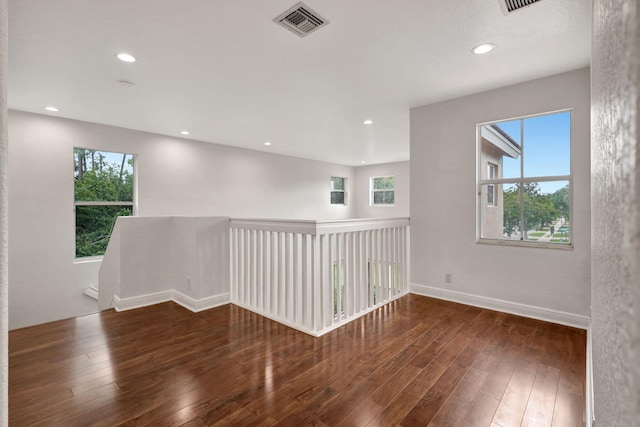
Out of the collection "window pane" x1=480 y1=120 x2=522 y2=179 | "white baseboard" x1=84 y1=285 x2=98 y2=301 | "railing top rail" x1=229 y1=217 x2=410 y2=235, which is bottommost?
"white baseboard" x1=84 y1=285 x2=98 y2=301

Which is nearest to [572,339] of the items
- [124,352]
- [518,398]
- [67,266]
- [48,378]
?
[518,398]

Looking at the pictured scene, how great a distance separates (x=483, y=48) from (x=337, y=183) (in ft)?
22.9

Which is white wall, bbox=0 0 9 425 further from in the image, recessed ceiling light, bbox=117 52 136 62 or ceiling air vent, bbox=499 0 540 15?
recessed ceiling light, bbox=117 52 136 62

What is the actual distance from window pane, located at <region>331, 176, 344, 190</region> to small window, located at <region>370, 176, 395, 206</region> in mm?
934

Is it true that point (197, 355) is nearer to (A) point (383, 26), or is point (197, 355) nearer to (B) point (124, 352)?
(B) point (124, 352)

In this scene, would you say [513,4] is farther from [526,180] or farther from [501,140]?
[526,180]

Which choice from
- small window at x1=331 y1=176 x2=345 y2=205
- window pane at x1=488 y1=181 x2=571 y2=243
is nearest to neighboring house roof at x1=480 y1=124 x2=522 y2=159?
window pane at x1=488 y1=181 x2=571 y2=243

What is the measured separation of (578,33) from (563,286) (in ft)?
7.33

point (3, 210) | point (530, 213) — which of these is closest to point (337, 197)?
point (530, 213)

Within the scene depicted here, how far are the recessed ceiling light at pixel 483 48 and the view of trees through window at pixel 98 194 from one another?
5195 millimetres

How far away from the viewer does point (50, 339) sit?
2723 millimetres

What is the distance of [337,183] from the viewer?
375 inches

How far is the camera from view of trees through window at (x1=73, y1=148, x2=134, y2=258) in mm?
4691

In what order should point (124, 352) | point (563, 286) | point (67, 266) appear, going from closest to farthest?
point (124, 352)
point (563, 286)
point (67, 266)
